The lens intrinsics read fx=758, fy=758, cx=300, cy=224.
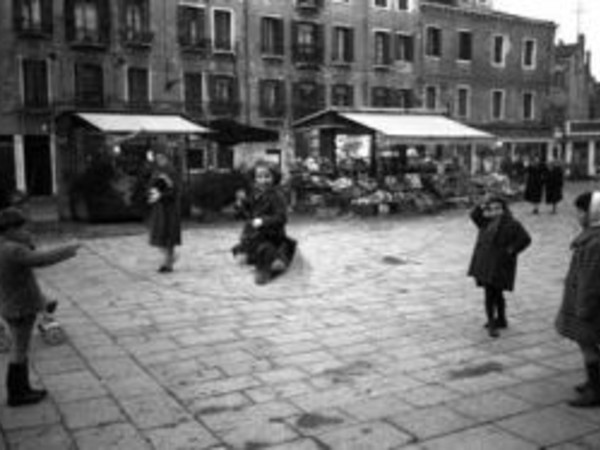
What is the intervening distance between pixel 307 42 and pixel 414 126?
16126 millimetres

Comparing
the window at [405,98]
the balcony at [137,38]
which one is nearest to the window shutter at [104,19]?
the balcony at [137,38]

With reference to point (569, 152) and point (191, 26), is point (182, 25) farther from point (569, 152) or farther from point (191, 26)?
point (569, 152)

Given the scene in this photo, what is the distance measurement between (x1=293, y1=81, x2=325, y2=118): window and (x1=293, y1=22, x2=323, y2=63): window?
1.15 m

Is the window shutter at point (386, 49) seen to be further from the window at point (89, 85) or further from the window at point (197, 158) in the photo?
the window at point (89, 85)

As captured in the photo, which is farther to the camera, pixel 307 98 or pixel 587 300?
pixel 307 98

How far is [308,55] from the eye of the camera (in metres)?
35.4

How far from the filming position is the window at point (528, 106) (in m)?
43.8

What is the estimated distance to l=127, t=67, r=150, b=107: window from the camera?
30875mm

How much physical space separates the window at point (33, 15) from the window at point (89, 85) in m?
1.90

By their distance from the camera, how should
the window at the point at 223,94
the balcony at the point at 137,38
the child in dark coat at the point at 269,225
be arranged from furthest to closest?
the window at the point at 223,94
the balcony at the point at 137,38
the child in dark coat at the point at 269,225

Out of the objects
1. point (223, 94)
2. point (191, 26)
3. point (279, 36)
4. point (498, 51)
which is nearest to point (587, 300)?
point (223, 94)

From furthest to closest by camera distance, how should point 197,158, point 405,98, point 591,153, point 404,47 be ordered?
1. point 591,153
2. point 405,98
3. point 404,47
4. point 197,158

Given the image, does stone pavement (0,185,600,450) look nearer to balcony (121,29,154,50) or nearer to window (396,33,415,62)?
balcony (121,29,154,50)

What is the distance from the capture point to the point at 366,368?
5559 millimetres
